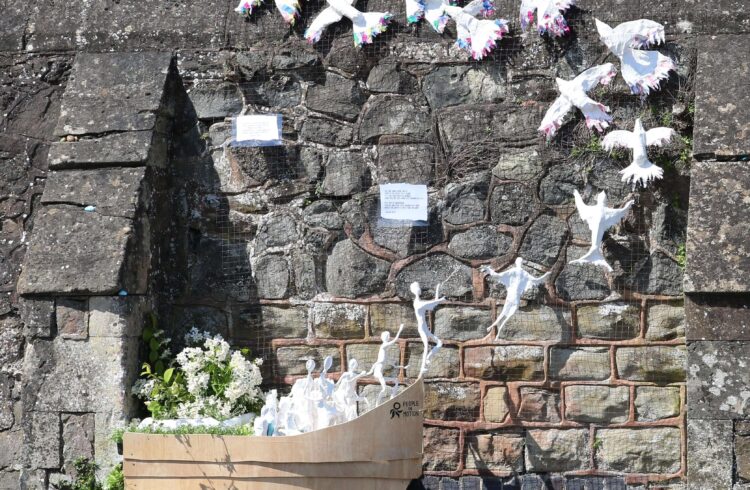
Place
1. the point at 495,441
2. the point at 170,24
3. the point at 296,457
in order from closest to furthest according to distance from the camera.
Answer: the point at 296,457
the point at 495,441
the point at 170,24

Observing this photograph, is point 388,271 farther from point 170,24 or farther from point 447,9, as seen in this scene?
Answer: point 170,24

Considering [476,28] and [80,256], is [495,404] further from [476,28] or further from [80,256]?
[80,256]

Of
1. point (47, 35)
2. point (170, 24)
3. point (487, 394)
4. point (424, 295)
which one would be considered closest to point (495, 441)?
point (487, 394)

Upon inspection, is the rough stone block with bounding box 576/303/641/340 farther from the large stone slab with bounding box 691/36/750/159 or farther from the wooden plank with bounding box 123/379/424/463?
the wooden plank with bounding box 123/379/424/463

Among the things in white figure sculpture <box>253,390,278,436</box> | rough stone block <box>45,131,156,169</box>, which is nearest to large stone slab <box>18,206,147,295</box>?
rough stone block <box>45,131,156,169</box>

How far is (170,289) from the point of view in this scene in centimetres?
500

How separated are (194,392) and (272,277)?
30.2 inches

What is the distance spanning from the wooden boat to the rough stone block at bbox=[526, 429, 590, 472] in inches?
31.4

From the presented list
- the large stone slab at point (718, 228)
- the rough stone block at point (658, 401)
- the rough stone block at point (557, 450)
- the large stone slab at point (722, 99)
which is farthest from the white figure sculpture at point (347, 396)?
the large stone slab at point (722, 99)

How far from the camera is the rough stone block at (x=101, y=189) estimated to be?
4.61 m

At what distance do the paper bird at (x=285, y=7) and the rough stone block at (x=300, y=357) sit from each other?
1.71 metres

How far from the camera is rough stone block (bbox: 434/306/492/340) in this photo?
190 inches

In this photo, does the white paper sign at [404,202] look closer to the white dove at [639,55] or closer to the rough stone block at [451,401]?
the rough stone block at [451,401]

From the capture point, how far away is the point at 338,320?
491cm
